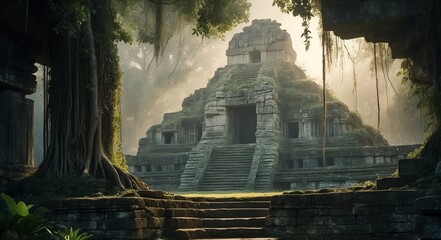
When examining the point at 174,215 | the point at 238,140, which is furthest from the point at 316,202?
the point at 238,140

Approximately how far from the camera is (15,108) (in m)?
10.3

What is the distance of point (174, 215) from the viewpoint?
29.5ft

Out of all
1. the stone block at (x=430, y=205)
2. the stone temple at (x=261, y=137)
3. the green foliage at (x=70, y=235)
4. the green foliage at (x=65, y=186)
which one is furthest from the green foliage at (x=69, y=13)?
the stone temple at (x=261, y=137)

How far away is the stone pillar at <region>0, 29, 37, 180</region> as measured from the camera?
9961mm

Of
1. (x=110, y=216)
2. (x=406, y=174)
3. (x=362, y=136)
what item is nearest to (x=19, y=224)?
(x=110, y=216)

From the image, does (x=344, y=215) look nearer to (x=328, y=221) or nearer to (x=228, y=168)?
(x=328, y=221)

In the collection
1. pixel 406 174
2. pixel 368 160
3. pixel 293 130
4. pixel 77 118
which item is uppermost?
pixel 293 130

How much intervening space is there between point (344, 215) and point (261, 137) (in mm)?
16071

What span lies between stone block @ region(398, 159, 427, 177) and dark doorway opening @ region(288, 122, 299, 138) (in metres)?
17.2

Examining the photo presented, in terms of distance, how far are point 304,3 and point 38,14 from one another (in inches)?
179

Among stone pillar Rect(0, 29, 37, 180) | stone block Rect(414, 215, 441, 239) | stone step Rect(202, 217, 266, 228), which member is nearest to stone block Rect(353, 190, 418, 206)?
stone step Rect(202, 217, 266, 228)

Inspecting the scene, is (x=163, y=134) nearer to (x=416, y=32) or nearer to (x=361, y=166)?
(x=361, y=166)

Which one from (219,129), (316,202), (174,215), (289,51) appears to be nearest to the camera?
(316,202)

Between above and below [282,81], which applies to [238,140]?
below
